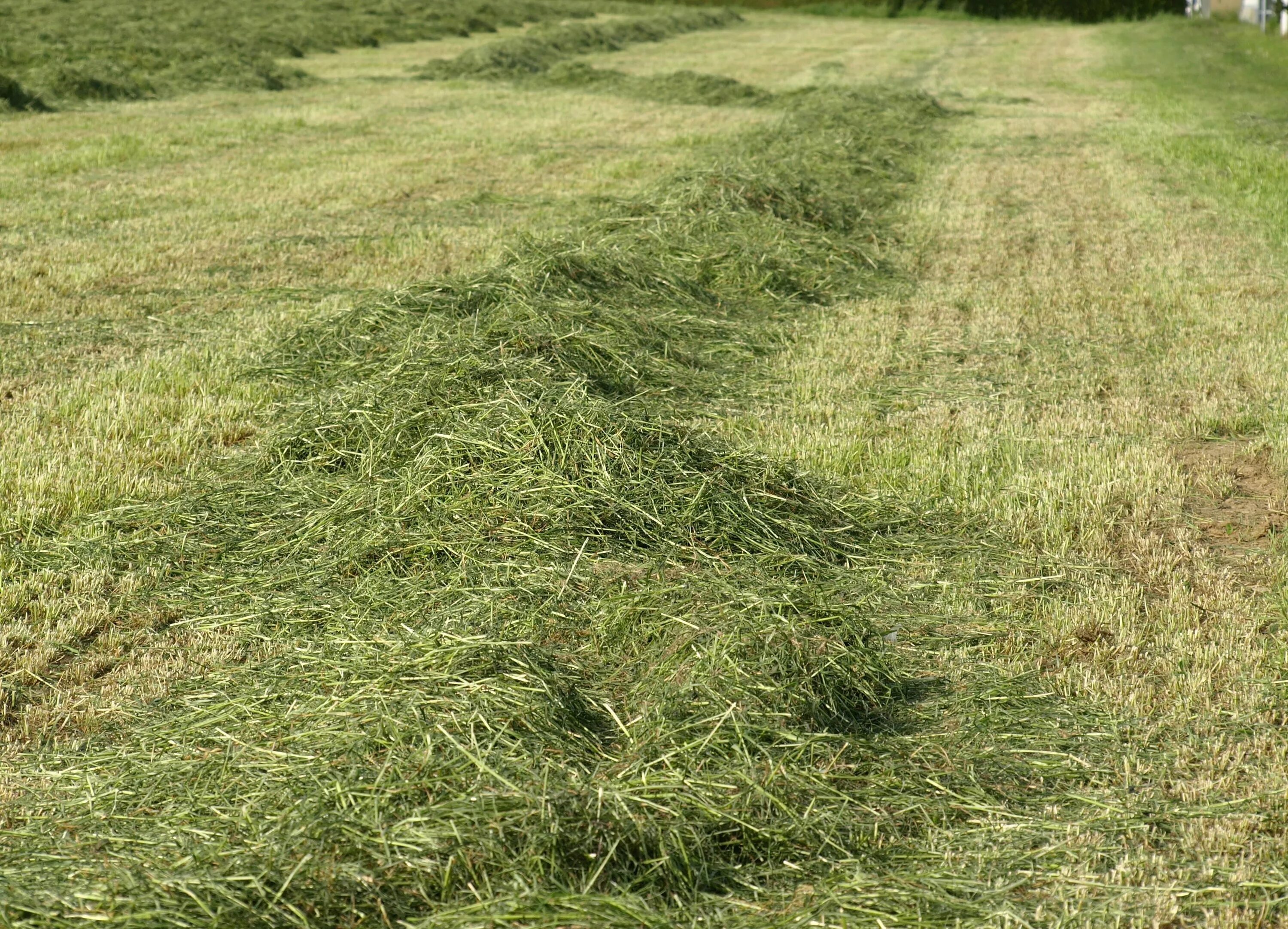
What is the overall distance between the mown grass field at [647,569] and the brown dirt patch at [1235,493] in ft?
0.12

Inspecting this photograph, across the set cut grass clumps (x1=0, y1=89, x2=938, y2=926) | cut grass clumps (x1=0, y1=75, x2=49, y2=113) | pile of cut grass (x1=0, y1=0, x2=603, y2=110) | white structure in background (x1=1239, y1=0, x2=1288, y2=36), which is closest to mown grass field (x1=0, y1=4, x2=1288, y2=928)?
cut grass clumps (x1=0, y1=89, x2=938, y2=926)

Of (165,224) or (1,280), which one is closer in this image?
(1,280)

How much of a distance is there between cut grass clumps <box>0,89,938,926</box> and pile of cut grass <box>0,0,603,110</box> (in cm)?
1476

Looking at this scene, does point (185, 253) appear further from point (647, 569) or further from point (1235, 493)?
point (1235, 493)

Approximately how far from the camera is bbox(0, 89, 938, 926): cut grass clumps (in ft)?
9.95

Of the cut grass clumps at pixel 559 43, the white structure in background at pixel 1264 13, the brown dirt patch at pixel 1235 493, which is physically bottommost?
the brown dirt patch at pixel 1235 493

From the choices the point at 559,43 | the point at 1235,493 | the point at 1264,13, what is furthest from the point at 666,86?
the point at 1264,13

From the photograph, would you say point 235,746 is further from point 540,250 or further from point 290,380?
point 540,250

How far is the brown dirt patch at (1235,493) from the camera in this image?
5.36 metres

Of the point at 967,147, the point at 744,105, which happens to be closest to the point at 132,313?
the point at 967,147

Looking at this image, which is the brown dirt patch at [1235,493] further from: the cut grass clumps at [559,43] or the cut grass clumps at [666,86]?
the cut grass clumps at [559,43]

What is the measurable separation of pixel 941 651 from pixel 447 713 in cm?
173

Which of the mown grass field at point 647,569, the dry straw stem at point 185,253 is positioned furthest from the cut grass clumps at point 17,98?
the mown grass field at point 647,569

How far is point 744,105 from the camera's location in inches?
843
